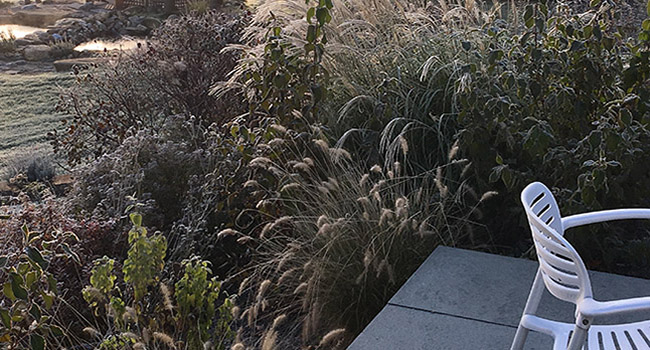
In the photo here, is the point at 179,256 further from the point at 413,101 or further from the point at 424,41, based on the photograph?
the point at 424,41

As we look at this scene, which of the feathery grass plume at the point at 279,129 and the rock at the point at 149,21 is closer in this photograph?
the feathery grass plume at the point at 279,129

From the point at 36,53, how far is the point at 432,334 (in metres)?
13.8

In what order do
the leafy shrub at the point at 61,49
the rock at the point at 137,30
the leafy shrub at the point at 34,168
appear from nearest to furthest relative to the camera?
the leafy shrub at the point at 34,168
the leafy shrub at the point at 61,49
the rock at the point at 137,30

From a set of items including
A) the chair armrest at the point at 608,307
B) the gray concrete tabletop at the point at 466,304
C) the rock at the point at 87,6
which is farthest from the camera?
the rock at the point at 87,6

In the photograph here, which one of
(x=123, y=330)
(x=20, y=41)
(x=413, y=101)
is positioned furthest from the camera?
(x=20, y=41)

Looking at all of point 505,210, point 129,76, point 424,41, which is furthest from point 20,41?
point 505,210

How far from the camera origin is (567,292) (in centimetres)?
161

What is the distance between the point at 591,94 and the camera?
3.74 metres

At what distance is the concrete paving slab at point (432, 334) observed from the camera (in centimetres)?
268

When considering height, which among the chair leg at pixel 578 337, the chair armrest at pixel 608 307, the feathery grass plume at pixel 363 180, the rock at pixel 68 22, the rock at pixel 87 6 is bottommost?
the rock at pixel 87 6

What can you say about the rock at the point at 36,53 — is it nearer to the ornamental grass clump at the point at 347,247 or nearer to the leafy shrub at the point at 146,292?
the ornamental grass clump at the point at 347,247

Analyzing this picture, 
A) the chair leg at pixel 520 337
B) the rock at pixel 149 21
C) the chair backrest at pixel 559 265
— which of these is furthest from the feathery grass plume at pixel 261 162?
the rock at pixel 149 21

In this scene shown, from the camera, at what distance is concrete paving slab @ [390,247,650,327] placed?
2.95 metres

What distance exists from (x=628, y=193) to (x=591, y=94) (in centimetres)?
53
